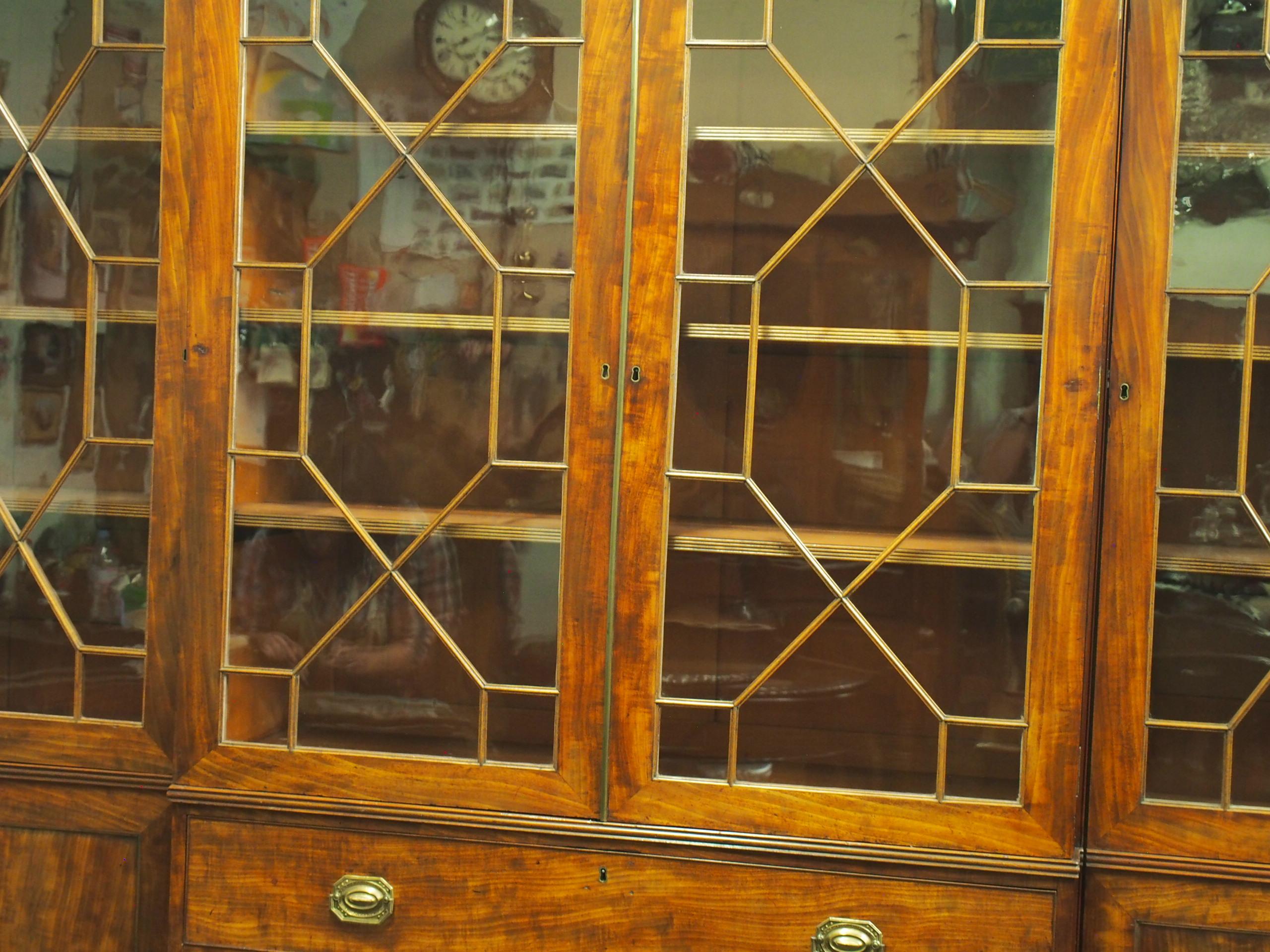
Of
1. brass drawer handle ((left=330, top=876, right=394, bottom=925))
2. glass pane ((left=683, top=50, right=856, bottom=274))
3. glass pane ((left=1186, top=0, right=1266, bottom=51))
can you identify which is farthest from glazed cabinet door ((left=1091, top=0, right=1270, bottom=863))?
brass drawer handle ((left=330, top=876, right=394, bottom=925))

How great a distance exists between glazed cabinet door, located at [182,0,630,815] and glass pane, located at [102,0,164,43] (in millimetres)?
98

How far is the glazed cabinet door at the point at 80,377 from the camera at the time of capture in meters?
1.49

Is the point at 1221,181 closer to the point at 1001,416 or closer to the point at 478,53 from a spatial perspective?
the point at 1001,416

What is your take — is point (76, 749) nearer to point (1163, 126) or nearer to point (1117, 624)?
point (1117, 624)

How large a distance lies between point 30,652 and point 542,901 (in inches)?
30.5

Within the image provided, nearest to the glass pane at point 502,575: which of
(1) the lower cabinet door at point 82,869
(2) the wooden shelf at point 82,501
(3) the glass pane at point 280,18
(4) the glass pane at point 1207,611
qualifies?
(2) the wooden shelf at point 82,501

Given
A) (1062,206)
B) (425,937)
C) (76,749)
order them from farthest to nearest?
(76,749) → (425,937) → (1062,206)

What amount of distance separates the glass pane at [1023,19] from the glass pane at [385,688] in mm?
984

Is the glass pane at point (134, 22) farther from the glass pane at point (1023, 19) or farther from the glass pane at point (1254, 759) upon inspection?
the glass pane at point (1254, 759)

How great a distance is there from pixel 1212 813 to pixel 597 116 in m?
1.09

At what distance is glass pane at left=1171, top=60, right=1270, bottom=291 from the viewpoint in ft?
4.28

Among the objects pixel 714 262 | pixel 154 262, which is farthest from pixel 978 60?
pixel 154 262

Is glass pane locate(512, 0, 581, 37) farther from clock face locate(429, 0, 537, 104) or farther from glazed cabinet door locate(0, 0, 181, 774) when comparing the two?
glazed cabinet door locate(0, 0, 181, 774)

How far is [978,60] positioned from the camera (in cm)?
132
